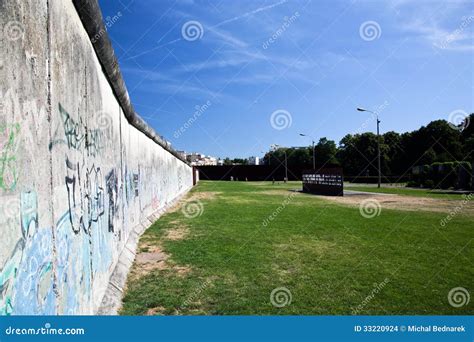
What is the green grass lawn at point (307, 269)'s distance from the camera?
457 centimetres

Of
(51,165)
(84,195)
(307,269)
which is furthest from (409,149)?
(51,165)

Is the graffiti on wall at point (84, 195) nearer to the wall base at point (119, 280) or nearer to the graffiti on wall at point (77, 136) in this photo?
the graffiti on wall at point (77, 136)

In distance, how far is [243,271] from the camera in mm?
6043

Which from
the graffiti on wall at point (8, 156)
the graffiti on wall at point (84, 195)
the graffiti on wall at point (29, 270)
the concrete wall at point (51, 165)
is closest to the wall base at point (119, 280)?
the concrete wall at point (51, 165)

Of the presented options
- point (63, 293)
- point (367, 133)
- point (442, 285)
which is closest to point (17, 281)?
point (63, 293)

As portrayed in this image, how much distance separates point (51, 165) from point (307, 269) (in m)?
4.79

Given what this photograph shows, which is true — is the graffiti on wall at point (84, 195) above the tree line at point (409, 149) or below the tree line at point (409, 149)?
below

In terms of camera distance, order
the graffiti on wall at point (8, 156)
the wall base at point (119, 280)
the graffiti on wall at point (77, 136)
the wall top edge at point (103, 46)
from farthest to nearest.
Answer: the wall base at point (119, 280)
the wall top edge at point (103, 46)
the graffiti on wall at point (77, 136)
the graffiti on wall at point (8, 156)

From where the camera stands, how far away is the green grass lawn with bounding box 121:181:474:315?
4574 mm

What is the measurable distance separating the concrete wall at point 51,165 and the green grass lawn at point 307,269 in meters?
1.18

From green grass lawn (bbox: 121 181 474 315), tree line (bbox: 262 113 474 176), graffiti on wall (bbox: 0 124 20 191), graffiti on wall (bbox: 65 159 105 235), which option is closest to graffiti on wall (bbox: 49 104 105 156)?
graffiti on wall (bbox: 65 159 105 235)

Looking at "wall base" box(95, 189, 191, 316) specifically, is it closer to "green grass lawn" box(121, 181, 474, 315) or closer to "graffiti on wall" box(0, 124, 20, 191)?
"green grass lawn" box(121, 181, 474, 315)

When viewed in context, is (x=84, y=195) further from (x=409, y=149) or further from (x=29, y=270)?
(x=409, y=149)

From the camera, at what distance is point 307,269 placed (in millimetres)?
6195
